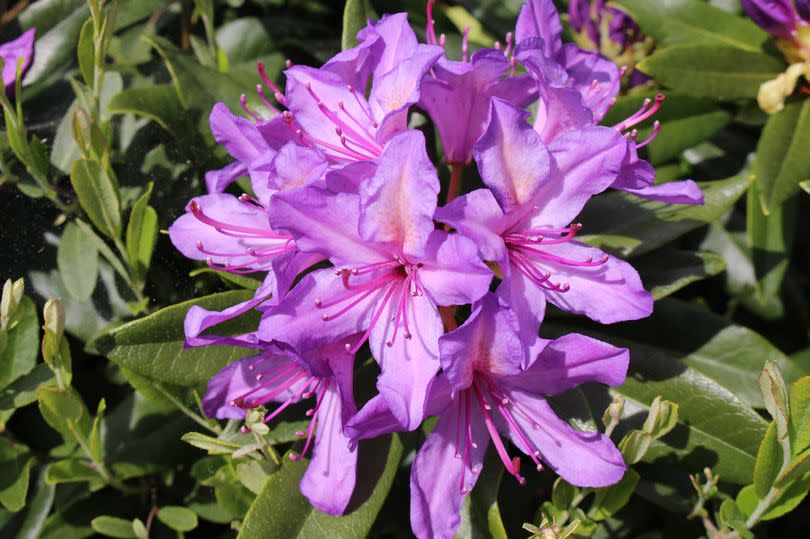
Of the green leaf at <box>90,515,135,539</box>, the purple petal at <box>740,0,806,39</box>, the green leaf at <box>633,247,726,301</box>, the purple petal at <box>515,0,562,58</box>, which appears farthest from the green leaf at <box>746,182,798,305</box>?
the green leaf at <box>90,515,135,539</box>

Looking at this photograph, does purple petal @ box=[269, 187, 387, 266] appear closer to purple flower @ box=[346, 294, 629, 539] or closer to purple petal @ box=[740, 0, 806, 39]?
purple flower @ box=[346, 294, 629, 539]

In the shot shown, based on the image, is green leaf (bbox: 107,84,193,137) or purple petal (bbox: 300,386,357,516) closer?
purple petal (bbox: 300,386,357,516)

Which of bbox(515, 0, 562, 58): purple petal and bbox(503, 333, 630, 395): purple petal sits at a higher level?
bbox(515, 0, 562, 58): purple petal

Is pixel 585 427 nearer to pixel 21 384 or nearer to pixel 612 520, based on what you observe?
pixel 612 520

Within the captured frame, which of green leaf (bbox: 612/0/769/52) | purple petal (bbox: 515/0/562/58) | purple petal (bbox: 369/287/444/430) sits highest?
purple petal (bbox: 515/0/562/58)

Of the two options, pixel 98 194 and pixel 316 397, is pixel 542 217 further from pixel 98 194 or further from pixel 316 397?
pixel 98 194

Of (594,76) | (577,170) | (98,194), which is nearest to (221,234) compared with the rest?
(98,194)

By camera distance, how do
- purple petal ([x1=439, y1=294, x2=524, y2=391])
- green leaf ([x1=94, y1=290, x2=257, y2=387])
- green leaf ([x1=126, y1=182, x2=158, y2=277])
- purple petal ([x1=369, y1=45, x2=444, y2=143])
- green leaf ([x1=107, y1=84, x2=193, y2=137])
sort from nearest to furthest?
1. purple petal ([x1=439, y1=294, x2=524, y2=391])
2. purple petal ([x1=369, y1=45, x2=444, y2=143])
3. green leaf ([x1=94, y1=290, x2=257, y2=387])
4. green leaf ([x1=126, y1=182, x2=158, y2=277])
5. green leaf ([x1=107, y1=84, x2=193, y2=137])
